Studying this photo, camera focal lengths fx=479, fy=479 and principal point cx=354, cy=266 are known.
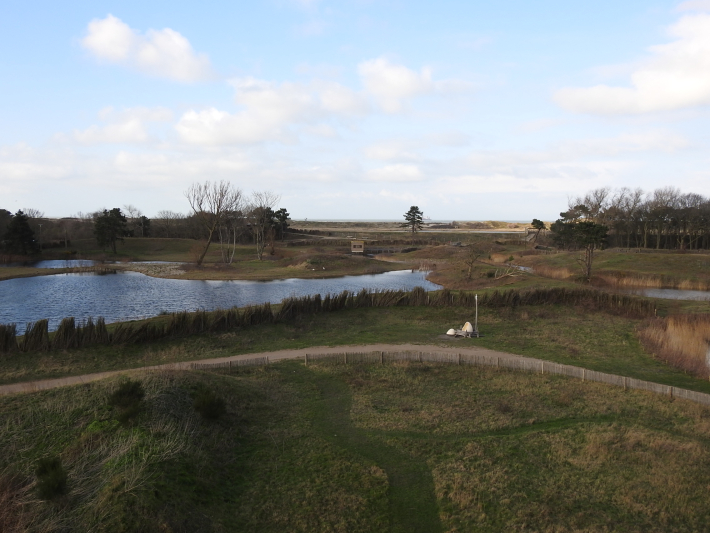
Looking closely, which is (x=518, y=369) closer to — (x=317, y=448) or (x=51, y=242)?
(x=317, y=448)

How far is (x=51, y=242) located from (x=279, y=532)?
7939cm

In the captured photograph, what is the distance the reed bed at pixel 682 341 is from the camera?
20656 millimetres

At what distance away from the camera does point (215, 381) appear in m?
16.3

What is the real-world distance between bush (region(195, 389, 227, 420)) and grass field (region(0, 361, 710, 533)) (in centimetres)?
24

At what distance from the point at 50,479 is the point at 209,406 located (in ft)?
16.4

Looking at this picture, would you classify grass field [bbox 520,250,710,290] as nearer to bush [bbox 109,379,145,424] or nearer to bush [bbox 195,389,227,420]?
bush [bbox 195,389,227,420]

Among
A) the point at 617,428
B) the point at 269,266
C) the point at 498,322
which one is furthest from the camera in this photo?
the point at 269,266

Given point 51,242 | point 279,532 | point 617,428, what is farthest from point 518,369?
point 51,242

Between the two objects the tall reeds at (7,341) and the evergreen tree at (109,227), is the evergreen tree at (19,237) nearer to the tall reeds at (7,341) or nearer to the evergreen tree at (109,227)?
the evergreen tree at (109,227)

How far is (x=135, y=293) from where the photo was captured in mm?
40875

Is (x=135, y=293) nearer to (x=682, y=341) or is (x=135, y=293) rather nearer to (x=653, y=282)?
(x=682, y=341)

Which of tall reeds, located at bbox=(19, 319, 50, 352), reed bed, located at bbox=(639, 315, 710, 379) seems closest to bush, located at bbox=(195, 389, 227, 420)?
tall reeds, located at bbox=(19, 319, 50, 352)

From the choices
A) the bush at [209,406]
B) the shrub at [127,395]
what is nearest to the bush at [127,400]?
the shrub at [127,395]

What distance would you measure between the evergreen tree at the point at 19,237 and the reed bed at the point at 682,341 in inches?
2837
